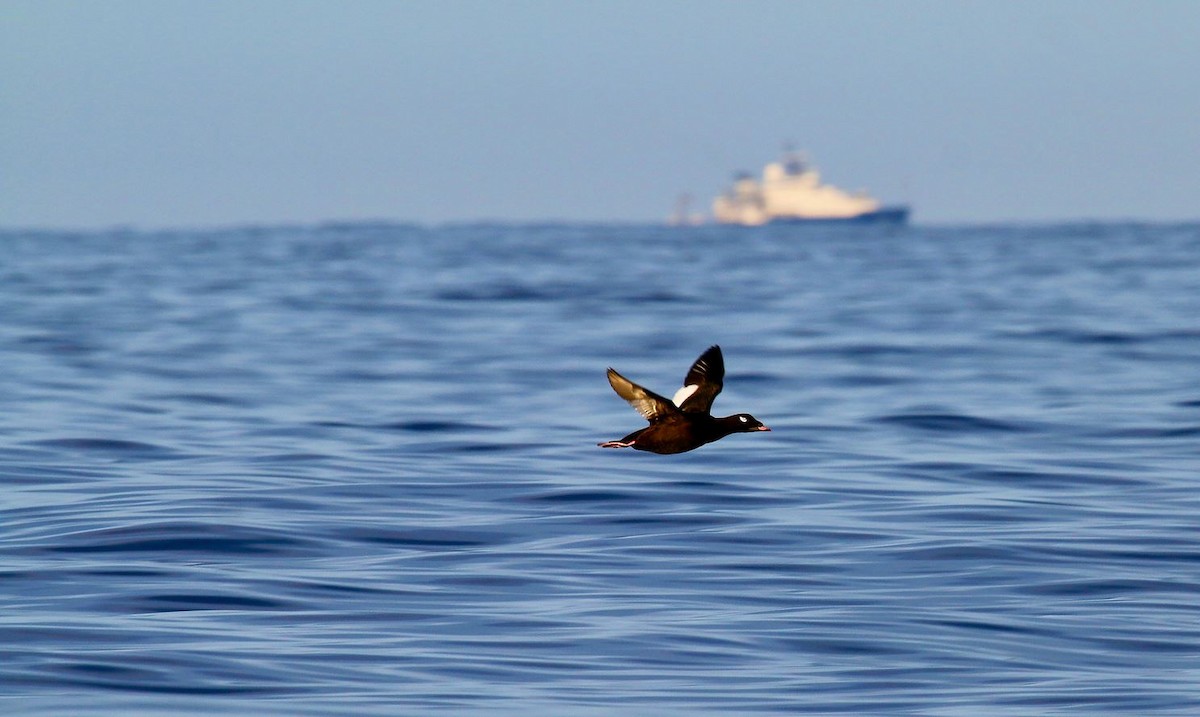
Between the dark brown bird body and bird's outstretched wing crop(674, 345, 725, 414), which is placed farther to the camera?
bird's outstretched wing crop(674, 345, 725, 414)

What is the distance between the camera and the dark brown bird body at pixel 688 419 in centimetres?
1054

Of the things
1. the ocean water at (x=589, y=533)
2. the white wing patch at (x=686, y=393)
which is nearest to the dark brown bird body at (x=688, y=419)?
the white wing patch at (x=686, y=393)

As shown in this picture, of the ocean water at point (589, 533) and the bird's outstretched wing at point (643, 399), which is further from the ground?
the bird's outstretched wing at point (643, 399)

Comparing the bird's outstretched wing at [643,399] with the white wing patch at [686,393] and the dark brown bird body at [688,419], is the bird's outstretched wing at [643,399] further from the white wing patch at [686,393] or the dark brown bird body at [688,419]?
the white wing patch at [686,393]

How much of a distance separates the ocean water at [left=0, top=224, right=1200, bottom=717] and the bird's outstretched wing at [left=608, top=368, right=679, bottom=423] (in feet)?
4.90

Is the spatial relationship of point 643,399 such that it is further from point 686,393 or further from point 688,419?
point 686,393

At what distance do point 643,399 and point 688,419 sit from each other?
0.80 meters

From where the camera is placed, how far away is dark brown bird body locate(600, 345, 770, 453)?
10.5 m

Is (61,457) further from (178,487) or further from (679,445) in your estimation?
(679,445)

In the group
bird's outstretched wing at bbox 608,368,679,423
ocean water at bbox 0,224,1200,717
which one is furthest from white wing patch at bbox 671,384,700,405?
ocean water at bbox 0,224,1200,717

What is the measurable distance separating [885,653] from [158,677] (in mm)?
4381

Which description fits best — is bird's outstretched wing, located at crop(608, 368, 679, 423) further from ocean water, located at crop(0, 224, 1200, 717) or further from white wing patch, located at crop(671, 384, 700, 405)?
ocean water, located at crop(0, 224, 1200, 717)

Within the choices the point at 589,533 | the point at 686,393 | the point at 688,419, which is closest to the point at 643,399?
the point at 688,419

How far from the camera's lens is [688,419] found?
10734 mm
